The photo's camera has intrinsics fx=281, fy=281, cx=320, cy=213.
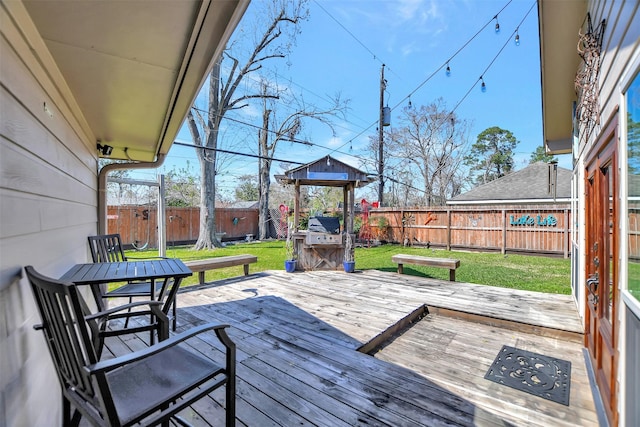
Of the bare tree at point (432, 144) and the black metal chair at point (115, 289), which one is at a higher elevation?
the bare tree at point (432, 144)

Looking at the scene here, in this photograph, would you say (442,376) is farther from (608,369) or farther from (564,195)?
(564,195)

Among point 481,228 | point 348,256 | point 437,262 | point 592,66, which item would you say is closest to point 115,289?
A: point 348,256

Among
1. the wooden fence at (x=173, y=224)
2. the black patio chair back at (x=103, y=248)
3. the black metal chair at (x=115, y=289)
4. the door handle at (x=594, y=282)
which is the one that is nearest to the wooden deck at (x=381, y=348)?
the black metal chair at (x=115, y=289)

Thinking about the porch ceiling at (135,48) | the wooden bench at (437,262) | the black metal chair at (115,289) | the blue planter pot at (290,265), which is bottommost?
the blue planter pot at (290,265)

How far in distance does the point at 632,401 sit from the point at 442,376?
1.27 meters

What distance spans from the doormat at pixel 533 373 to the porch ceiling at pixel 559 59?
303 centimetres

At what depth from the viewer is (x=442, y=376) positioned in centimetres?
229

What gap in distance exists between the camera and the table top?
1.92 meters

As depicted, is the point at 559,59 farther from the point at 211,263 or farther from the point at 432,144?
the point at 432,144

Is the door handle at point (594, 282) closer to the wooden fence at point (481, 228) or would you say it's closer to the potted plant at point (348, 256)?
the potted plant at point (348, 256)

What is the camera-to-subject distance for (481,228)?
9.71 meters

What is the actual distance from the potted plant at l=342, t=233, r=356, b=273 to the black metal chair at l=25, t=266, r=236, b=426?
4712mm

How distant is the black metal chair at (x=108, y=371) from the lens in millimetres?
1012

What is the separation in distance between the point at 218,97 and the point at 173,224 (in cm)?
538
